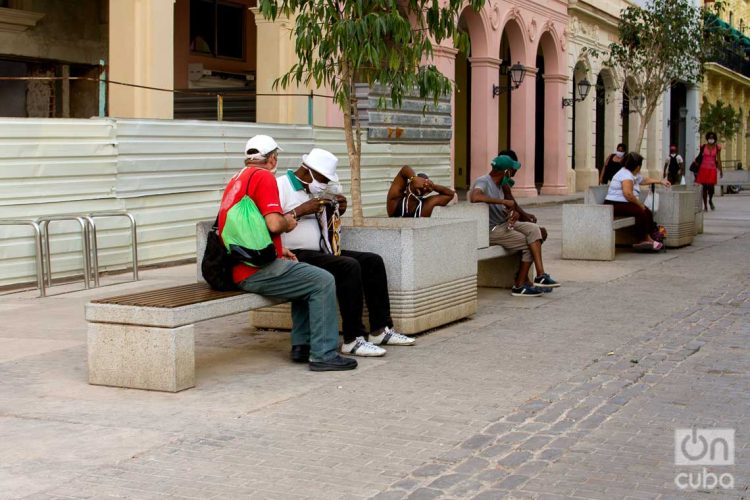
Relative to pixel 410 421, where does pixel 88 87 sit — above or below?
above

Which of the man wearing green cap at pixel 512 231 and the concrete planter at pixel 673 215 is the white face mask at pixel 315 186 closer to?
the man wearing green cap at pixel 512 231

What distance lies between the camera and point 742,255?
50.9 feet

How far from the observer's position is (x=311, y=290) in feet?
24.5

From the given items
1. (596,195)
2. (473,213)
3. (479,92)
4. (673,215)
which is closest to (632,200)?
(673,215)

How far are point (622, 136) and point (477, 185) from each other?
1139 inches

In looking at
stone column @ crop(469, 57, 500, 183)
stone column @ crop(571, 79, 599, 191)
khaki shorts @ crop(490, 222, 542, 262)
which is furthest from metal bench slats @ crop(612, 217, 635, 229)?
stone column @ crop(571, 79, 599, 191)

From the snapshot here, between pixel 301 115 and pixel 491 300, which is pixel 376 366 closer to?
pixel 491 300

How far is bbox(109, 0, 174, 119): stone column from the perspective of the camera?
626 inches

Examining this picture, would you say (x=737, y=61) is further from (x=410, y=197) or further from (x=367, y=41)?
(x=367, y=41)

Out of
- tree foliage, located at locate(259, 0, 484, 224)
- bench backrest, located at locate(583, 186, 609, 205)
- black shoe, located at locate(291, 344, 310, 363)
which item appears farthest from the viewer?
bench backrest, located at locate(583, 186, 609, 205)

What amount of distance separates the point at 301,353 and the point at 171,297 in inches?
40.5

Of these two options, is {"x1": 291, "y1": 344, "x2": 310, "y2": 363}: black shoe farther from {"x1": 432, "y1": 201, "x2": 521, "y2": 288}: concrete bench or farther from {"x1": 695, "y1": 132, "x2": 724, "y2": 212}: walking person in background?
{"x1": 695, "y1": 132, "x2": 724, "y2": 212}: walking person in background

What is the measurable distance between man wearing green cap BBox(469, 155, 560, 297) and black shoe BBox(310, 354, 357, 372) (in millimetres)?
4039

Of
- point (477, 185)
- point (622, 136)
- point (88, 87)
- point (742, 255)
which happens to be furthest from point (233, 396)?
point (622, 136)
